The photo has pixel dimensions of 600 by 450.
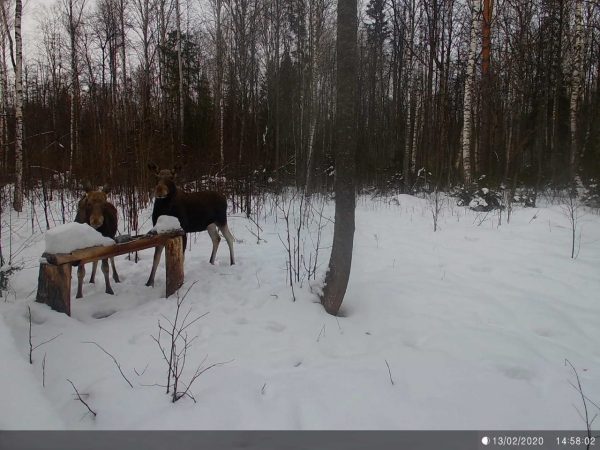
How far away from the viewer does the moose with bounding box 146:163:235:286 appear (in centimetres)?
495

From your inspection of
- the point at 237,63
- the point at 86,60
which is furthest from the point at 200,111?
the point at 86,60

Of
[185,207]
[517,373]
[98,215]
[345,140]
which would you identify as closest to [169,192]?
[185,207]

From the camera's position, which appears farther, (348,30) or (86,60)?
(86,60)

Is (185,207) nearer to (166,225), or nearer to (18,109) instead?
(166,225)

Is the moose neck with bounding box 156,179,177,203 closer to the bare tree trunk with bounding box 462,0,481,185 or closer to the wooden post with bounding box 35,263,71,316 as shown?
the wooden post with bounding box 35,263,71,316

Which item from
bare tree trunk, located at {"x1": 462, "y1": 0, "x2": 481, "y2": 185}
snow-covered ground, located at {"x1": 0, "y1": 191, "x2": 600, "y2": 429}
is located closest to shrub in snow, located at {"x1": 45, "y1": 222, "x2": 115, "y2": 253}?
snow-covered ground, located at {"x1": 0, "y1": 191, "x2": 600, "y2": 429}

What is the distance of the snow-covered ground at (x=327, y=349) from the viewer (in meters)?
2.50

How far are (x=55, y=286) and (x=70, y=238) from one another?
1.54 ft
